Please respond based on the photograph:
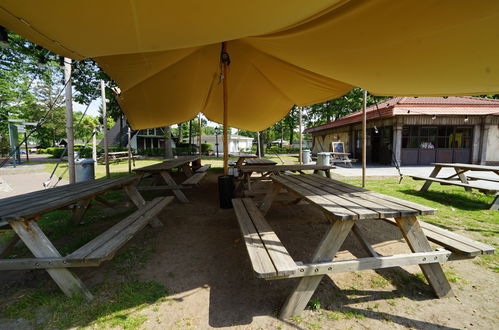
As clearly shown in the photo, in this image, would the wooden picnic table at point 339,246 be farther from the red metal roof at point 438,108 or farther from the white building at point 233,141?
the white building at point 233,141

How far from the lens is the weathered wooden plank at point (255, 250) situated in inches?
63.6

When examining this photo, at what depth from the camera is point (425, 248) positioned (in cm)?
204

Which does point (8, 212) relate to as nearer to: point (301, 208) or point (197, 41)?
point (197, 41)

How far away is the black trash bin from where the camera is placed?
180 inches

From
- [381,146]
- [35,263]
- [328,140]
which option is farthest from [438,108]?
[35,263]

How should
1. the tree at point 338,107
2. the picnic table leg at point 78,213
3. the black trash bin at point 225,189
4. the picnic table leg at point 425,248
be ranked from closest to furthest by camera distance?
1. the picnic table leg at point 425,248
2. the picnic table leg at point 78,213
3. the black trash bin at point 225,189
4. the tree at point 338,107

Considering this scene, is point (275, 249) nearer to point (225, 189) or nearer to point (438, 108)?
point (225, 189)

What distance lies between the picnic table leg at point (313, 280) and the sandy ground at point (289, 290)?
0.08m

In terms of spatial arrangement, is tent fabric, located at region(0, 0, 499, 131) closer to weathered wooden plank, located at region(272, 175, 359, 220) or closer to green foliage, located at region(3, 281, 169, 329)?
weathered wooden plank, located at region(272, 175, 359, 220)

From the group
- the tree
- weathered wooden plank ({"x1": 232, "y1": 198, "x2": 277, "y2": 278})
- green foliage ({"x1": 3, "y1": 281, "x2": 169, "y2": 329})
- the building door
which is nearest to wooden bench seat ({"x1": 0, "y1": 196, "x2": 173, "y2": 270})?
green foliage ({"x1": 3, "y1": 281, "x2": 169, "y2": 329})

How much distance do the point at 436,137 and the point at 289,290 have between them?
14903 millimetres

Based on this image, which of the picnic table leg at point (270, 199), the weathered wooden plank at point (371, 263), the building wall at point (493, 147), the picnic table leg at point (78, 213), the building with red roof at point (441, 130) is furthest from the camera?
the building wall at point (493, 147)

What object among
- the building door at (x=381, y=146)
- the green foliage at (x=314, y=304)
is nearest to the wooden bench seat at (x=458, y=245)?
the green foliage at (x=314, y=304)

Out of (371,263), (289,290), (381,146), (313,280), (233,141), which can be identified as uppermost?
(233,141)
